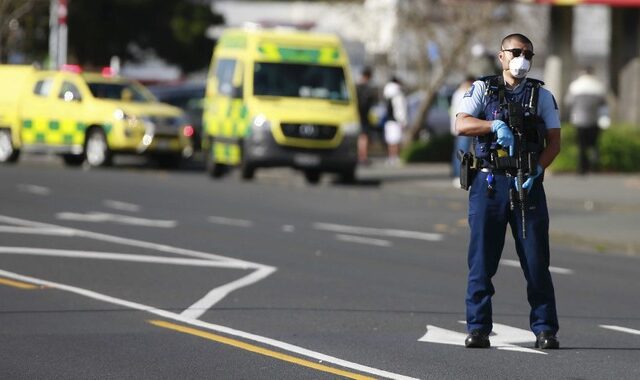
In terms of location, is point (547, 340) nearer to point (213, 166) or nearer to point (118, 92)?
point (213, 166)

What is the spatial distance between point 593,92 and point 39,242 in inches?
569

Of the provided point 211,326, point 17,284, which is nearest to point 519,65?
point 211,326

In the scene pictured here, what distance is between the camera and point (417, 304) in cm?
1197

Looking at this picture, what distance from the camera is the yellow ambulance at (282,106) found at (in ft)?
85.5

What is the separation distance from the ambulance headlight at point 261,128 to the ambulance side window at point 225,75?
3.29ft

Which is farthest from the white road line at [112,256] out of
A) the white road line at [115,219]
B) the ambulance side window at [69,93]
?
the ambulance side window at [69,93]

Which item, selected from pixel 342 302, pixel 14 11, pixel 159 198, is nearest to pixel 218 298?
pixel 342 302

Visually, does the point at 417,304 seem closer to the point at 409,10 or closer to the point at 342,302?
the point at 342,302

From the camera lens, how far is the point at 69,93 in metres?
30.1

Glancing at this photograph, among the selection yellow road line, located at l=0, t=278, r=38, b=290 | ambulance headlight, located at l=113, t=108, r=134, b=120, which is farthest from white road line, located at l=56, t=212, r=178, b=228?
ambulance headlight, located at l=113, t=108, r=134, b=120

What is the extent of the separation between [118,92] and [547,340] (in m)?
21.6

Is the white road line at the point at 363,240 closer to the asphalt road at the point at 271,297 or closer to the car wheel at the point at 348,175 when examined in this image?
the asphalt road at the point at 271,297

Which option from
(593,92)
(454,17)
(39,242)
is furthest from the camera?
(454,17)

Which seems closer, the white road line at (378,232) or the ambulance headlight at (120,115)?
the white road line at (378,232)
